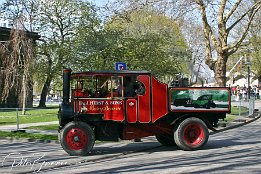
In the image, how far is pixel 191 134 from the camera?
45.2 ft

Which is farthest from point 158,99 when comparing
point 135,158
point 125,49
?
point 125,49

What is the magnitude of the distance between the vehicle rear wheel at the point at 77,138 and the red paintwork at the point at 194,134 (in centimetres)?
289

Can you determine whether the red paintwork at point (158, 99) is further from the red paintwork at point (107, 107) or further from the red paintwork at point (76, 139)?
the red paintwork at point (76, 139)

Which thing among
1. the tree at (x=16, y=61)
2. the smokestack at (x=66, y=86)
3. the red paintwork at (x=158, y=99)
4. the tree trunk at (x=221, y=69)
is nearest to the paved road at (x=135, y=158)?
the red paintwork at (x=158, y=99)

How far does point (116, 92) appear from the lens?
13070mm

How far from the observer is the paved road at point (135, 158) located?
10.4 meters

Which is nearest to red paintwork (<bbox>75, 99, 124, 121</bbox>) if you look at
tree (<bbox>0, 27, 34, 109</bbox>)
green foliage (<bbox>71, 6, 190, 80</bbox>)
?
tree (<bbox>0, 27, 34, 109</bbox>)

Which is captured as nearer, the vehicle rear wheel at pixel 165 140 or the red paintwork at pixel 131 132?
the red paintwork at pixel 131 132

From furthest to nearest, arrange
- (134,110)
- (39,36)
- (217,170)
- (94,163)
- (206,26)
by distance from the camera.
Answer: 1. (39,36)
2. (206,26)
3. (134,110)
4. (94,163)
5. (217,170)

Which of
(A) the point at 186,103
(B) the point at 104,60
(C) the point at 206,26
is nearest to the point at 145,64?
(B) the point at 104,60

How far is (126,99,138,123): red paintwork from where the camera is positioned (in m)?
13.0

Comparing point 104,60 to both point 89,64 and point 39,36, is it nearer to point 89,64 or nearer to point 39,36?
point 89,64

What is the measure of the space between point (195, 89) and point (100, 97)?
2.78 meters

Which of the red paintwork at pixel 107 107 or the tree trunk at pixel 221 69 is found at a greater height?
the tree trunk at pixel 221 69
